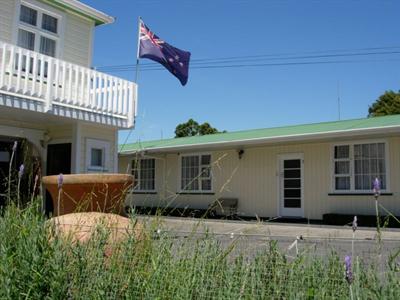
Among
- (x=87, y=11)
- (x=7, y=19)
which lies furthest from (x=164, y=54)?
(x=7, y=19)

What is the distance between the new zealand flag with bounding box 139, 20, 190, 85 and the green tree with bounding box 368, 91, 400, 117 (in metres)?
28.2

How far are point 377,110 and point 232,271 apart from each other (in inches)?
1562

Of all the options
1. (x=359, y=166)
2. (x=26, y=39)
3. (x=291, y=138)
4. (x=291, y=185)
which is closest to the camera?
(x=26, y=39)

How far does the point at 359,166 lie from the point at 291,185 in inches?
109

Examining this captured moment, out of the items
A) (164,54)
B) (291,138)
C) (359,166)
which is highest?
(164,54)

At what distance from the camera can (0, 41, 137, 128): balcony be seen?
10633mm

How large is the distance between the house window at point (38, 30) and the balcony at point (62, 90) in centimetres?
107

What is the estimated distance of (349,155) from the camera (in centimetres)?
1647

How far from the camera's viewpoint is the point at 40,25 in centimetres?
1313

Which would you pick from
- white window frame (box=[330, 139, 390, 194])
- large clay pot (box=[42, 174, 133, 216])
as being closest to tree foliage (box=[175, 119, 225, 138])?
white window frame (box=[330, 139, 390, 194])

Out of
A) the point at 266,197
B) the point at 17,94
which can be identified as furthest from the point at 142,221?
the point at 266,197

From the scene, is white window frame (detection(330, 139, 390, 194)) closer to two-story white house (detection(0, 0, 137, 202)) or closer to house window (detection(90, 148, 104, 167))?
two-story white house (detection(0, 0, 137, 202))

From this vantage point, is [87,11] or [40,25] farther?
[87,11]

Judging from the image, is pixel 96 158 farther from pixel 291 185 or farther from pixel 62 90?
pixel 291 185
